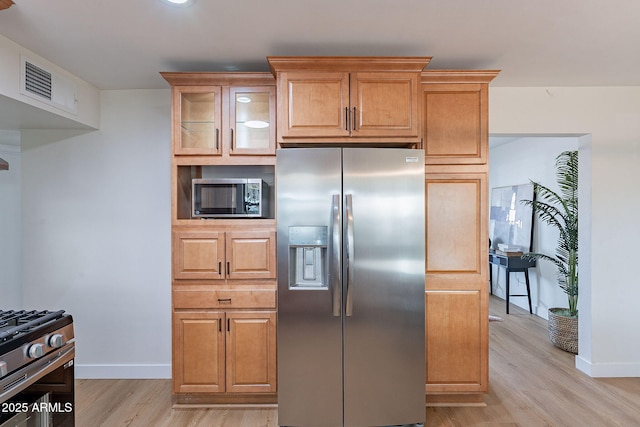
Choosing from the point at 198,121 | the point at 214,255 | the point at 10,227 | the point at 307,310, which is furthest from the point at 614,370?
the point at 10,227

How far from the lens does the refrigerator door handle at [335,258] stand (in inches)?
91.4

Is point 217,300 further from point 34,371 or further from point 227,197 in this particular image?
point 34,371

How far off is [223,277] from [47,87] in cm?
184

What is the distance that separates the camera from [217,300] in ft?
8.67

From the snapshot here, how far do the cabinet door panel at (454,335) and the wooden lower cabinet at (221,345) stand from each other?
44.7 inches

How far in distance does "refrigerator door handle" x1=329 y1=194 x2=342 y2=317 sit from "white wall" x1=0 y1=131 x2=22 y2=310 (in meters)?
2.87

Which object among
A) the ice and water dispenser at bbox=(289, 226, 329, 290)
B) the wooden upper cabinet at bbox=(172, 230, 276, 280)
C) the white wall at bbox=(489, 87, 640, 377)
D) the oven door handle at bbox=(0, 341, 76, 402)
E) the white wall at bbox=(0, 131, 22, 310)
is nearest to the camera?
the oven door handle at bbox=(0, 341, 76, 402)

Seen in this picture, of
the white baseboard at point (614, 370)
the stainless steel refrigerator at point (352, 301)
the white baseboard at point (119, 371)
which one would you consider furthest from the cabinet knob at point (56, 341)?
the white baseboard at point (614, 370)

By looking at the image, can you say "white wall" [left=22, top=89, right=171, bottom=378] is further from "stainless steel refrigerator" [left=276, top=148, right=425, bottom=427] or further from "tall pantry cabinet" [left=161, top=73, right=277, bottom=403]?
"stainless steel refrigerator" [left=276, top=148, right=425, bottom=427]

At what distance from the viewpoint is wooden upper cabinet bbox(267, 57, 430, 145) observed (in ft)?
8.05

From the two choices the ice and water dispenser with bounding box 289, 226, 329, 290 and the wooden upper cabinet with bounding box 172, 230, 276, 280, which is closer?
the ice and water dispenser with bounding box 289, 226, 329, 290

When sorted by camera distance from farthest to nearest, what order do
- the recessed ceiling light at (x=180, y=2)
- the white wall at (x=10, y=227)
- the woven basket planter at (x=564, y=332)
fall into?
1. the woven basket planter at (x=564, y=332)
2. the white wall at (x=10, y=227)
3. the recessed ceiling light at (x=180, y=2)

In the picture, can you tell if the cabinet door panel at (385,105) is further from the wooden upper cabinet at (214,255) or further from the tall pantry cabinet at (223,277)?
the wooden upper cabinet at (214,255)

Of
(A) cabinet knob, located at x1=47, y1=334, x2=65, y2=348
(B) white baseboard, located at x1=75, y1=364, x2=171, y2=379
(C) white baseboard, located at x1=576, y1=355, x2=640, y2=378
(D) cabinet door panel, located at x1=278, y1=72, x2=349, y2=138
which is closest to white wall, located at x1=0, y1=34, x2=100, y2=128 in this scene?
(A) cabinet knob, located at x1=47, y1=334, x2=65, y2=348
